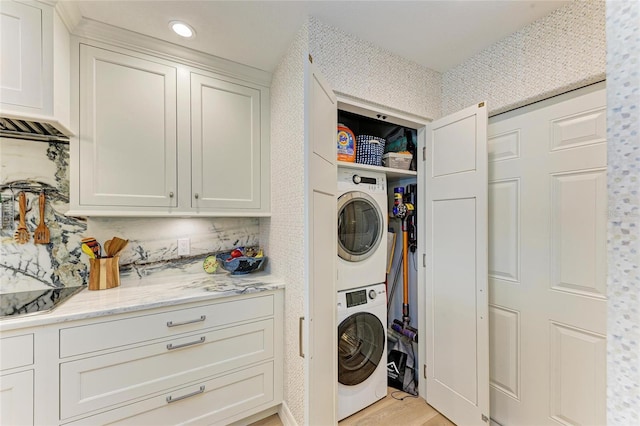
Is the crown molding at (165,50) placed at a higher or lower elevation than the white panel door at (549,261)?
higher

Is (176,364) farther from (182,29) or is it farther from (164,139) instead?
(182,29)

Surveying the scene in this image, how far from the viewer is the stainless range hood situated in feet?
4.44

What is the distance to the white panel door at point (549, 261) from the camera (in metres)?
1.29

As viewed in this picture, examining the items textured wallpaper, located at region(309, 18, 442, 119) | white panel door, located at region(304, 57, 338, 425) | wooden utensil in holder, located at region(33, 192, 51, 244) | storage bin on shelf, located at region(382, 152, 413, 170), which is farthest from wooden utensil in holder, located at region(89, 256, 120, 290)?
storage bin on shelf, located at region(382, 152, 413, 170)

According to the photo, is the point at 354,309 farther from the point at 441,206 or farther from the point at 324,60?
the point at 324,60

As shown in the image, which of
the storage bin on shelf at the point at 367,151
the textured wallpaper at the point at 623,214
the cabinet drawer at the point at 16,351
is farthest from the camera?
the storage bin on shelf at the point at 367,151

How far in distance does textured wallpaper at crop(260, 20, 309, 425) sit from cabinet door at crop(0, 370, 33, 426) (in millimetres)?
1211

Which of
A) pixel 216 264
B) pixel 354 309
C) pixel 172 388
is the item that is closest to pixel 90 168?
pixel 216 264

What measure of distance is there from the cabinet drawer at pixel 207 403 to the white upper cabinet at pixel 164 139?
3.44 feet

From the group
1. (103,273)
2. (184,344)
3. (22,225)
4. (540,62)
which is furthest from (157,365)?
(540,62)

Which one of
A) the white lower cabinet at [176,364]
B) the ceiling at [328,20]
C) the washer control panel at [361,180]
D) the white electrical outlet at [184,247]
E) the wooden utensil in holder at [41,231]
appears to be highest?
the ceiling at [328,20]

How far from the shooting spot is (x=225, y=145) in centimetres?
181

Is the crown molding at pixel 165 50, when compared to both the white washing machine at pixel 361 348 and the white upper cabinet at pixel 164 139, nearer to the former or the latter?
the white upper cabinet at pixel 164 139

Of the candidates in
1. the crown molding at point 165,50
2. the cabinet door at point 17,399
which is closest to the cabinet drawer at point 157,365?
the cabinet door at point 17,399
